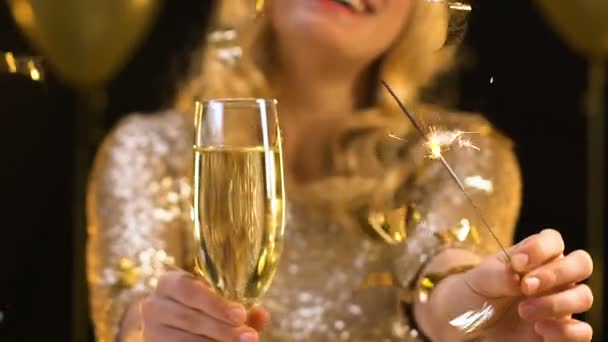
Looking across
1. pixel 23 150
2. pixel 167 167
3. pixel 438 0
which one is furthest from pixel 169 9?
pixel 438 0

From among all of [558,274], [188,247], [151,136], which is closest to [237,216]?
[558,274]

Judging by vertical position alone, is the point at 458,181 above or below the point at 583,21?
below

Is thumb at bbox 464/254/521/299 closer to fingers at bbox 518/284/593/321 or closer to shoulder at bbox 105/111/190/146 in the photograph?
fingers at bbox 518/284/593/321

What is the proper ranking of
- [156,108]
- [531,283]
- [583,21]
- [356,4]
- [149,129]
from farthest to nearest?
1. [156,108]
2. [583,21]
3. [149,129]
4. [356,4]
5. [531,283]

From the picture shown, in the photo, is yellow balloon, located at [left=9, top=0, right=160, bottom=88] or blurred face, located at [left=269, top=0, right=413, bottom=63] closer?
blurred face, located at [left=269, top=0, right=413, bottom=63]

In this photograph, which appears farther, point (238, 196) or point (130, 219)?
point (130, 219)

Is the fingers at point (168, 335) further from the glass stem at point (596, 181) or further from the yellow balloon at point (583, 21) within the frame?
the glass stem at point (596, 181)

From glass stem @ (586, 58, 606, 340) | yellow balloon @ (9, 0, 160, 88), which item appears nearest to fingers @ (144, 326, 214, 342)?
yellow balloon @ (9, 0, 160, 88)

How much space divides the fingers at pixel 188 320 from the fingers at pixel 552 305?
0.19m

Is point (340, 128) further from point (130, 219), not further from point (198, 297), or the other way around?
point (198, 297)

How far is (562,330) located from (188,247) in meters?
0.55

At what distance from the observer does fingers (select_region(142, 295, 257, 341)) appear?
2.09 feet

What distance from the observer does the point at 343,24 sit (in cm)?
79

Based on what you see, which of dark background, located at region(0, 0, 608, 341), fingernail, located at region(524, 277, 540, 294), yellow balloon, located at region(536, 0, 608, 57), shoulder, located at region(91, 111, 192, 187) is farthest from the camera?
dark background, located at region(0, 0, 608, 341)
